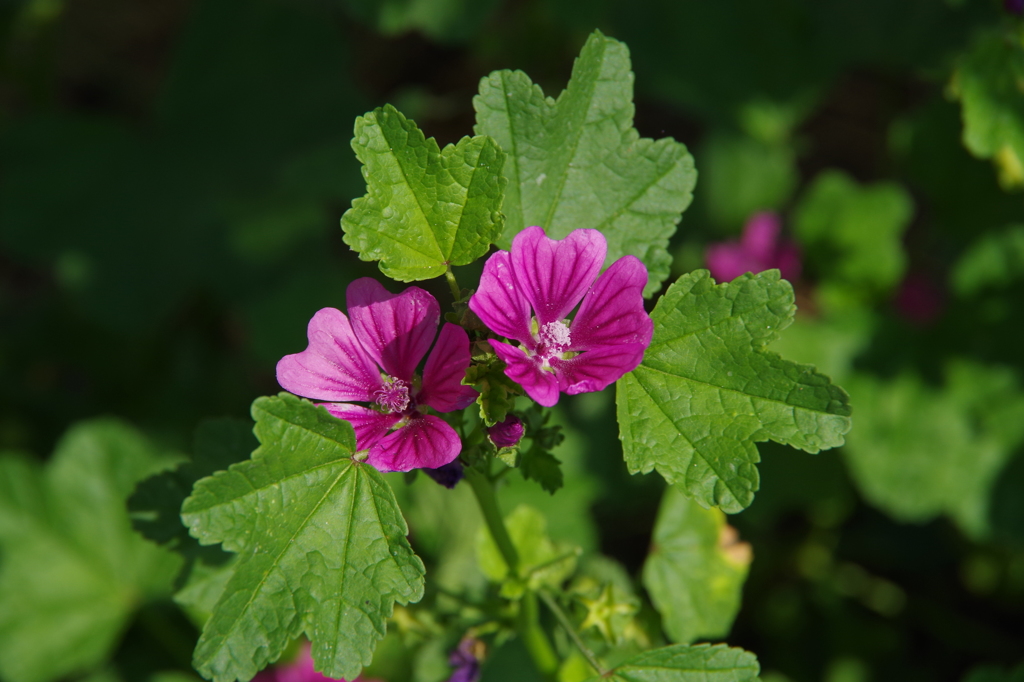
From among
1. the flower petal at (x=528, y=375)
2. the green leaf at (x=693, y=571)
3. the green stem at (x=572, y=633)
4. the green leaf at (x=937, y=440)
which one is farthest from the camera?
the green leaf at (x=937, y=440)

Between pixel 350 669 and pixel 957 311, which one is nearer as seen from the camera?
pixel 350 669

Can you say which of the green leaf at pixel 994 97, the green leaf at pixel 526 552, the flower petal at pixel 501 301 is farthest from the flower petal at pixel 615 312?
the green leaf at pixel 994 97

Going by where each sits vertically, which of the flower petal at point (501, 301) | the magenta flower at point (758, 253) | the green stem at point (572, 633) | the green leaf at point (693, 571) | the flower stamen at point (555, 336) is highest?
the flower petal at point (501, 301)

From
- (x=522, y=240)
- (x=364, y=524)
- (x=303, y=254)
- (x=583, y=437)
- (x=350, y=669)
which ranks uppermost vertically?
(x=522, y=240)

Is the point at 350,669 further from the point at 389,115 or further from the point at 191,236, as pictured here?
the point at 191,236

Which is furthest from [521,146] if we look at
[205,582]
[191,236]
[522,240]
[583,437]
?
[191,236]

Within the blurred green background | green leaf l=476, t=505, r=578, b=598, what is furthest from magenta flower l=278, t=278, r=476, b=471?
the blurred green background

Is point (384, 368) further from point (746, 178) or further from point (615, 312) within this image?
point (746, 178)

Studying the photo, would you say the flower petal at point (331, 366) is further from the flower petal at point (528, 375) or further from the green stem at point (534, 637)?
the green stem at point (534, 637)
